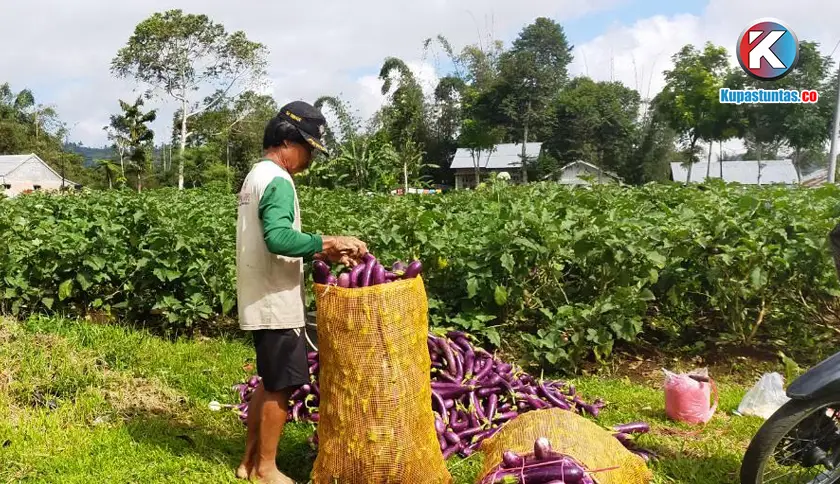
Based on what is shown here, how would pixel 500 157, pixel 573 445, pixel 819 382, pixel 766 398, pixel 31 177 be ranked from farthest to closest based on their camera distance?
pixel 500 157
pixel 31 177
pixel 766 398
pixel 819 382
pixel 573 445

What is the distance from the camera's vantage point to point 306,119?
3232 mm

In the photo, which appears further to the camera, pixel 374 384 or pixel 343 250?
pixel 343 250

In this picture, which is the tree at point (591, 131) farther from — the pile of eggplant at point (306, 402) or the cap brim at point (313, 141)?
the cap brim at point (313, 141)

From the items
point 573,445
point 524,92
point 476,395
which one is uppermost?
point 524,92

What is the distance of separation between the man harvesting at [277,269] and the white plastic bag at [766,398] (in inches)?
112

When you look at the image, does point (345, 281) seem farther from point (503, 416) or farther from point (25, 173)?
point (25, 173)

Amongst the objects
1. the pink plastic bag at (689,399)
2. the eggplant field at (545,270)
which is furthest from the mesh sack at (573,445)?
the eggplant field at (545,270)

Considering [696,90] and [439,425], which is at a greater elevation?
[696,90]

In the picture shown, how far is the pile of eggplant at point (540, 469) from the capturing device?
2463 millimetres

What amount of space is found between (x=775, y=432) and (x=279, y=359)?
2194 mm

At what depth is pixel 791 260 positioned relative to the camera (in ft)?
17.2

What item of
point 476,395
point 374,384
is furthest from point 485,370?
point 374,384

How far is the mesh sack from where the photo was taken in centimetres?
270

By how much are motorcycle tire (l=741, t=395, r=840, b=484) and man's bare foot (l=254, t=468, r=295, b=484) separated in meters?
2.09
